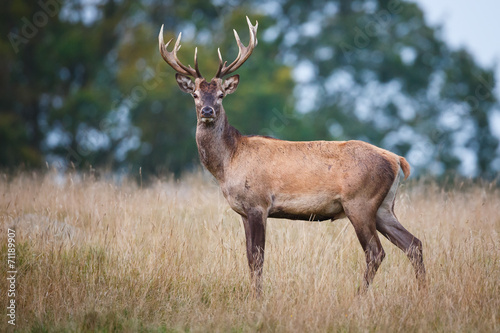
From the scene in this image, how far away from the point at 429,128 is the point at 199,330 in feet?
77.8

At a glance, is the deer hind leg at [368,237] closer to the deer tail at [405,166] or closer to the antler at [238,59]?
the deer tail at [405,166]

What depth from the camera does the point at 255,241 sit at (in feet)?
20.9

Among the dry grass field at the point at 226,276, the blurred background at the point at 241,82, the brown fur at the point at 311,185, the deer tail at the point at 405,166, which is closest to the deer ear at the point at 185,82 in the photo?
the brown fur at the point at 311,185

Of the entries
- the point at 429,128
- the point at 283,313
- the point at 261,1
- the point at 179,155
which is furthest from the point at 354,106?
the point at 283,313

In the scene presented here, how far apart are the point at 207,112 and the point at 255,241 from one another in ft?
4.71

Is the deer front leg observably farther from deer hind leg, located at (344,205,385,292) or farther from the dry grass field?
deer hind leg, located at (344,205,385,292)

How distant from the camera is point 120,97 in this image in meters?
24.7

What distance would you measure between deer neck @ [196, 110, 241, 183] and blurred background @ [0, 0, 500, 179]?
13330mm

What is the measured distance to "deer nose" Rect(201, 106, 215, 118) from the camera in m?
6.59

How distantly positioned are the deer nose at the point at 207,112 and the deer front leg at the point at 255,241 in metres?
1.09

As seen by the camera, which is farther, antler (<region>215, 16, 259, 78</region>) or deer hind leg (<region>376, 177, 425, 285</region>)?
antler (<region>215, 16, 259, 78</region>)

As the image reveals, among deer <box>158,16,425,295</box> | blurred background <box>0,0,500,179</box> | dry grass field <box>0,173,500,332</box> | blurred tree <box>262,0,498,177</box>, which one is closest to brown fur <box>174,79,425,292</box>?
deer <box>158,16,425,295</box>

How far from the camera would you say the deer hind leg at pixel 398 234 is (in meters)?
6.31

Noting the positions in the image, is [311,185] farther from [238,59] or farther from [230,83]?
[238,59]
